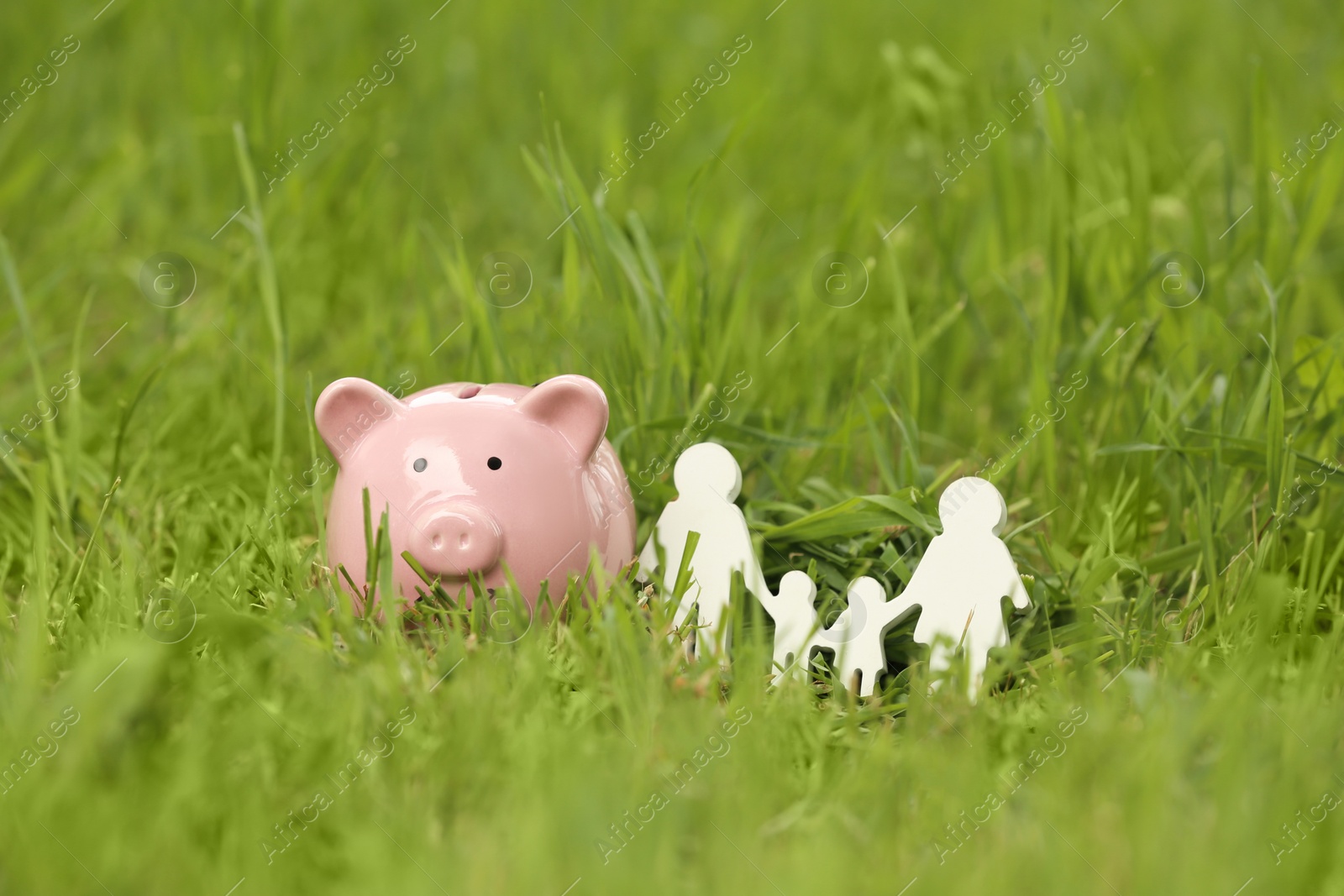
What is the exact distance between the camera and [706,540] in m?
2.24

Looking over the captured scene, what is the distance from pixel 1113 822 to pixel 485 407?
1.24m

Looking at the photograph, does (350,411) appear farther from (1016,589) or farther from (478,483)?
(1016,589)

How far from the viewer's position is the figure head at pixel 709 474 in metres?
2.28

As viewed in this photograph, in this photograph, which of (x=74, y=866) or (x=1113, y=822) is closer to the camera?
(x=74, y=866)

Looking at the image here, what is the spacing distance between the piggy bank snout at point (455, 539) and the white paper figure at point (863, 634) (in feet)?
1.97

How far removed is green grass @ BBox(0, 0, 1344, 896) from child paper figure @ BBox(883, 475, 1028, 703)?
71 mm

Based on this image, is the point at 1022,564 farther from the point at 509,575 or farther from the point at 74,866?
the point at 74,866

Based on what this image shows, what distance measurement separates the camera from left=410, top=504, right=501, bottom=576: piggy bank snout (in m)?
2.04

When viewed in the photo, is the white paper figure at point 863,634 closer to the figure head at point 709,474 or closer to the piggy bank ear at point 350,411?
the figure head at point 709,474

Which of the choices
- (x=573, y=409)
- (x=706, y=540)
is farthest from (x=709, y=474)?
(x=573, y=409)

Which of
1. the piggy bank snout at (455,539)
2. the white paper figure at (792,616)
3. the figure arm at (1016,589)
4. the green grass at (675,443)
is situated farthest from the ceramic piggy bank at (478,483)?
the figure arm at (1016,589)

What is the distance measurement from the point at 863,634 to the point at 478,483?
73cm

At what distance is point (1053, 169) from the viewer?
9.77 ft

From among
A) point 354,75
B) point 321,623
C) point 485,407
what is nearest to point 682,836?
point 321,623
